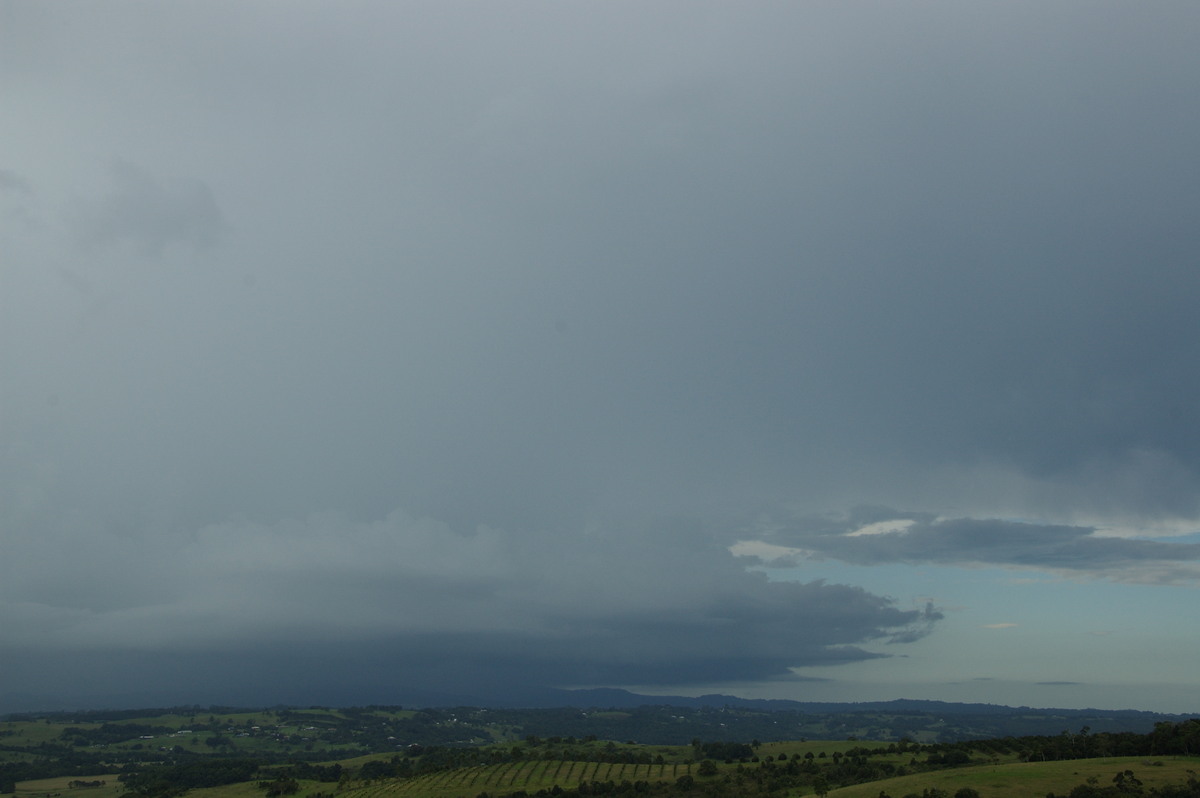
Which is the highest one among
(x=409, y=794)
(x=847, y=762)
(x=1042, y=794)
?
(x=1042, y=794)

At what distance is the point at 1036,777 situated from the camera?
317ft

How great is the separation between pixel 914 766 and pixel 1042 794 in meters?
55.4

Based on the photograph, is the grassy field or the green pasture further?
the green pasture

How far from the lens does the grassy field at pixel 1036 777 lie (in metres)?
90.4

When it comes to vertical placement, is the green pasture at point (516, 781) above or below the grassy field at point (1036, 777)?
below

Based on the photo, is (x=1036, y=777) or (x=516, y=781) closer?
(x=1036, y=777)

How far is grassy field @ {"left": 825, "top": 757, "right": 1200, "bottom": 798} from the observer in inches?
3561

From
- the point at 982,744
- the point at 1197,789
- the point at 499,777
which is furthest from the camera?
the point at 499,777

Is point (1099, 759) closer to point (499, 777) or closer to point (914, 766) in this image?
point (914, 766)

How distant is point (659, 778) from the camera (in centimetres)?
17550

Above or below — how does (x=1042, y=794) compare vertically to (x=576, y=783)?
above

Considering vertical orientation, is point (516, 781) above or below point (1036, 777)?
below

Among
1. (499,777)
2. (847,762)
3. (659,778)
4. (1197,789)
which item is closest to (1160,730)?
(1197,789)

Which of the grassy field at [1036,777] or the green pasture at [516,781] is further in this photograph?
the green pasture at [516,781]
